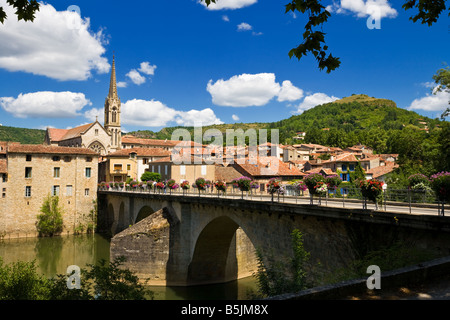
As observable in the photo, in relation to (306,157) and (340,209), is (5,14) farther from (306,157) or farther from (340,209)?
(306,157)

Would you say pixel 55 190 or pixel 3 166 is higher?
pixel 3 166

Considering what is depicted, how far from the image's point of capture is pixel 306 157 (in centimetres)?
10850

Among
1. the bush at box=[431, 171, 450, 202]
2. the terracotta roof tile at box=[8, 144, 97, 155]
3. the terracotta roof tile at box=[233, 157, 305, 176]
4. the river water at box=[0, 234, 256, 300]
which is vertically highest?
the terracotta roof tile at box=[8, 144, 97, 155]

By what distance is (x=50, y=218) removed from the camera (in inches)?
1722

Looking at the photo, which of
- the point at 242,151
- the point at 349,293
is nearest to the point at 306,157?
the point at 242,151

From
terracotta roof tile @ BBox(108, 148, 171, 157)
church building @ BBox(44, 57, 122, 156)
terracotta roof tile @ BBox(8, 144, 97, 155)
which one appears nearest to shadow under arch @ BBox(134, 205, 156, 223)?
terracotta roof tile @ BBox(8, 144, 97, 155)

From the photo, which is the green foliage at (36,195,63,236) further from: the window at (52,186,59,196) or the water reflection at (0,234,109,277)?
the water reflection at (0,234,109,277)

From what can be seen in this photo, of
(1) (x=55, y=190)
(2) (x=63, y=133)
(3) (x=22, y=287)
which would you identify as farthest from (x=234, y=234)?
(2) (x=63, y=133)

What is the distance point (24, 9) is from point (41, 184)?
1699 inches

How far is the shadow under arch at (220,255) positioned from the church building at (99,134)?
53.7 meters

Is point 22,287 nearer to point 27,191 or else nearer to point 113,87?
point 27,191

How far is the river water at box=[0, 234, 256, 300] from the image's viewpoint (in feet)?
75.0

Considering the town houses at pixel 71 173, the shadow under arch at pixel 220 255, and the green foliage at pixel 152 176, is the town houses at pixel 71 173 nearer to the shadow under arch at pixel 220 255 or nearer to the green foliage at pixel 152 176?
the green foliage at pixel 152 176

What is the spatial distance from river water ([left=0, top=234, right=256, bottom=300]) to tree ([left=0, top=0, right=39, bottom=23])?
1845 cm
